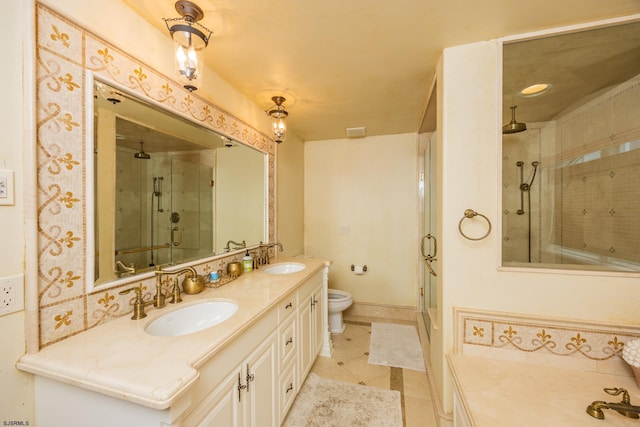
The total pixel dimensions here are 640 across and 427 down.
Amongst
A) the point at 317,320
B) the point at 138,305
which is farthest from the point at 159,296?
the point at 317,320

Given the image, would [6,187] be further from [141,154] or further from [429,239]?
[429,239]

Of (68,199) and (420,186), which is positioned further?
(420,186)

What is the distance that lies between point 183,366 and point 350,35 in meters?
1.69

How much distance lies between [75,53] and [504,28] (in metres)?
2.01

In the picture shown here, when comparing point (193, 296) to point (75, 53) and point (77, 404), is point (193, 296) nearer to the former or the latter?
point (77, 404)

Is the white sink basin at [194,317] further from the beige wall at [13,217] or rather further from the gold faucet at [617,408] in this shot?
the gold faucet at [617,408]

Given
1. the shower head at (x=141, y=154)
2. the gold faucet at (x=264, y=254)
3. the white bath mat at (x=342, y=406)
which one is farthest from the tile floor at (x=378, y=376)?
the shower head at (x=141, y=154)

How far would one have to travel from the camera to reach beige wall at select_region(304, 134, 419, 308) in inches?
121

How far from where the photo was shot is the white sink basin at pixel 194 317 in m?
1.18

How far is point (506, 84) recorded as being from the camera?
1.40m

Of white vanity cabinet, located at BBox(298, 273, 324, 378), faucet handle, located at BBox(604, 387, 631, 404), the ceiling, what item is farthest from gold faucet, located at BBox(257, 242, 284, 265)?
faucet handle, located at BBox(604, 387, 631, 404)

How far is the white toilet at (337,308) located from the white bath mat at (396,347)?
390 mm

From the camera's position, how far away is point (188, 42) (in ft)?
3.64

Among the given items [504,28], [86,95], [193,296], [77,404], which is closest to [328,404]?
[193,296]
